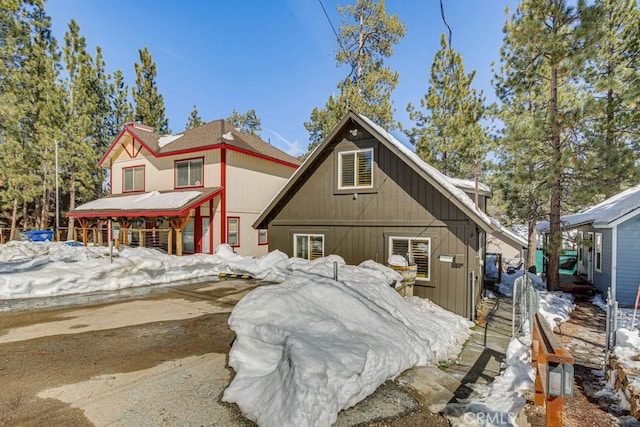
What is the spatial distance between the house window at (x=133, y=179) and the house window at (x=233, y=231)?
707cm

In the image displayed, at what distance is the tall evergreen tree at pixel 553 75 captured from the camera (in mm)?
10711

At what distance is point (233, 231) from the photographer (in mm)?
16469

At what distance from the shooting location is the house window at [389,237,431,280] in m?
8.96

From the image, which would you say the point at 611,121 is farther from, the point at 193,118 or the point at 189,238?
the point at 193,118

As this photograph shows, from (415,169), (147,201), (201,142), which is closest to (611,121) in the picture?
(415,169)

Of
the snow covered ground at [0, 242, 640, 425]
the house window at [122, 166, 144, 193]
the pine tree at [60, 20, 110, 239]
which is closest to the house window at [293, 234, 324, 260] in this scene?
the snow covered ground at [0, 242, 640, 425]

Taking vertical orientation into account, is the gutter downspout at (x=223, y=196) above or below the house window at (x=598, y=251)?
above

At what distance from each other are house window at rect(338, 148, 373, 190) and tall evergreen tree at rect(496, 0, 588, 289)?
5899 millimetres

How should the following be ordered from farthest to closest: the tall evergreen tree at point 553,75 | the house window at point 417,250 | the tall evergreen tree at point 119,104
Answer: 1. the tall evergreen tree at point 119,104
2. the tall evergreen tree at point 553,75
3. the house window at point 417,250

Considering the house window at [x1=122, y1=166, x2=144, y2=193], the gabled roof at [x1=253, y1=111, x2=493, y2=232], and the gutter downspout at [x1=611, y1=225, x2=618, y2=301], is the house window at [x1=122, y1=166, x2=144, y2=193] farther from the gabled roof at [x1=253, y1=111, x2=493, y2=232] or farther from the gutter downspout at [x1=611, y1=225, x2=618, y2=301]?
the gutter downspout at [x1=611, y1=225, x2=618, y2=301]

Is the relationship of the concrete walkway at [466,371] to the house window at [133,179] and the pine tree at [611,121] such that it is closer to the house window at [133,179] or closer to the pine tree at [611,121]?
the pine tree at [611,121]

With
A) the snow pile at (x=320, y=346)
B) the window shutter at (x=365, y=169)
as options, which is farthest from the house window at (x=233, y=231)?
the snow pile at (x=320, y=346)

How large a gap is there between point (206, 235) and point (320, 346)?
1331cm

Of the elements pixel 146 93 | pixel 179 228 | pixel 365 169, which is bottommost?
pixel 179 228
